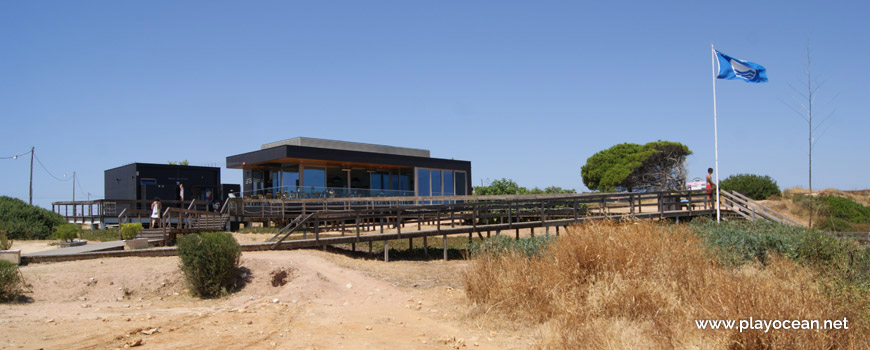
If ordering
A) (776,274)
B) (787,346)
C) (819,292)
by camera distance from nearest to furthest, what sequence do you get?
(787,346)
(819,292)
(776,274)

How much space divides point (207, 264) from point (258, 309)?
1943mm

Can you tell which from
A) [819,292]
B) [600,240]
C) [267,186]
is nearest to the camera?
[819,292]

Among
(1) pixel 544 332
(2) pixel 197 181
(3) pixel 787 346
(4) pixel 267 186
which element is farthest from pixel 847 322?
(2) pixel 197 181

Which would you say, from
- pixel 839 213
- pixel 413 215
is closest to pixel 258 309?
pixel 413 215

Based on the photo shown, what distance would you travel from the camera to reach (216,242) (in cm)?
1214

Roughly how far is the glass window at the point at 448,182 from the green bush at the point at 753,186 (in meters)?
15.8

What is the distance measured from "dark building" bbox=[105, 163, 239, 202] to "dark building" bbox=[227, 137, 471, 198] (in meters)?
5.20

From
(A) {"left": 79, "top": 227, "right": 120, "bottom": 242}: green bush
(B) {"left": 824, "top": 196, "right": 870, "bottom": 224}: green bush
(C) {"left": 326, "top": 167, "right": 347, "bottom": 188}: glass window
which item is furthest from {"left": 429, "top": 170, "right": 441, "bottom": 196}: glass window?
(B) {"left": 824, "top": 196, "right": 870, "bottom": 224}: green bush

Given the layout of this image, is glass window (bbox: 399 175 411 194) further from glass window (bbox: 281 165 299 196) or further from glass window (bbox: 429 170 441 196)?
glass window (bbox: 281 165 299 196)

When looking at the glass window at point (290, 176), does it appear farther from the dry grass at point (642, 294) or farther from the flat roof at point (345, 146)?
the dry grass at point (642, 294)

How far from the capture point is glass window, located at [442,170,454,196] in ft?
106

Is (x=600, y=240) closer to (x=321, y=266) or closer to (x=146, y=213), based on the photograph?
(x=321, y=266)

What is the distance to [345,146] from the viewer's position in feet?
103

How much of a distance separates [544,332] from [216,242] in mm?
7451
